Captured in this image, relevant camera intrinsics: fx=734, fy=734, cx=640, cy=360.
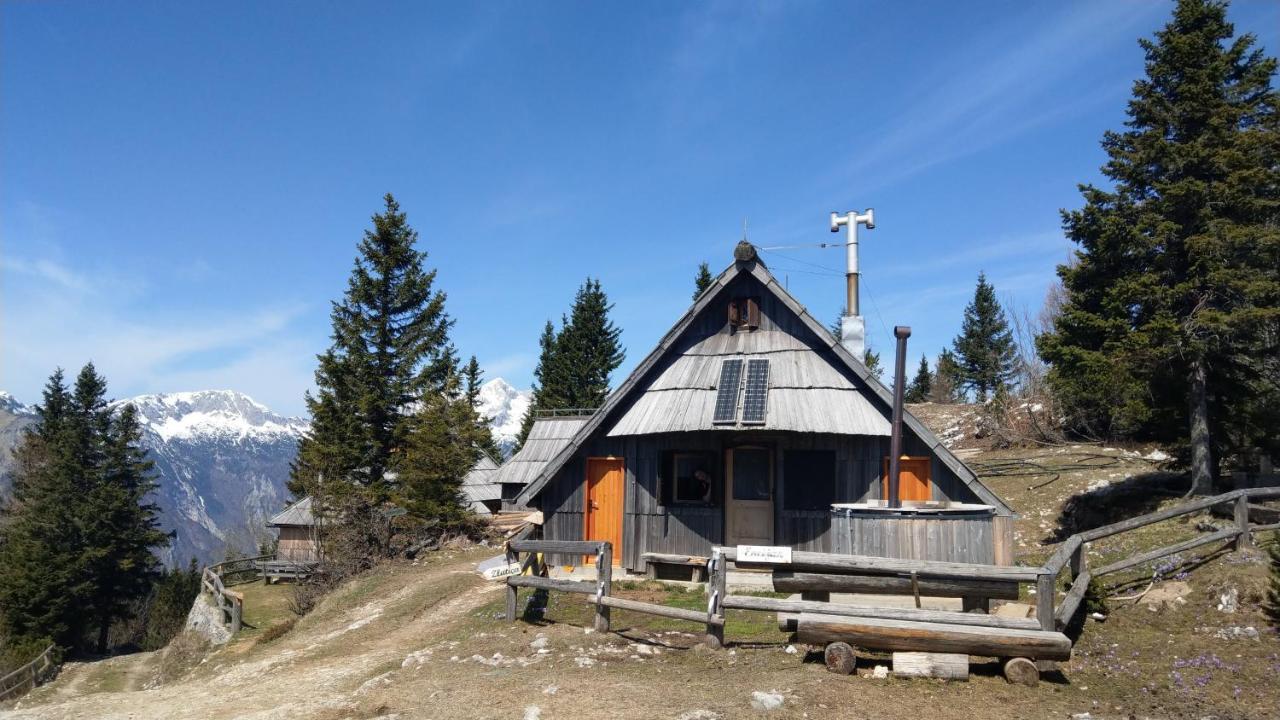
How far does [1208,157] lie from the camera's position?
56.2 feet

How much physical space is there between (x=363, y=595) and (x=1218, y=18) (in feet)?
85.0

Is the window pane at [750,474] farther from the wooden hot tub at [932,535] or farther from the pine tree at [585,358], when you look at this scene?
the pine tree at [585,358]

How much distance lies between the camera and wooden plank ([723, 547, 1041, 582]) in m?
9.78

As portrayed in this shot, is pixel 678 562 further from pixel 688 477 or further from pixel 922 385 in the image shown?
pixel 922 385

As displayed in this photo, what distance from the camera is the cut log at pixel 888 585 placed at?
33.3 feet

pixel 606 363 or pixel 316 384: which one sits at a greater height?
pixel 606 363

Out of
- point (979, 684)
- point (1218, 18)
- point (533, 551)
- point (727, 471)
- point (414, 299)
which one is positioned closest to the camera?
point (979, 684)

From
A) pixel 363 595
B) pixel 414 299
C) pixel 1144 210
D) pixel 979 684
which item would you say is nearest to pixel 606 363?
pixel 414 299

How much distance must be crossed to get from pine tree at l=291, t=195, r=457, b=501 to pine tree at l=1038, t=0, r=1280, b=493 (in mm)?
25075

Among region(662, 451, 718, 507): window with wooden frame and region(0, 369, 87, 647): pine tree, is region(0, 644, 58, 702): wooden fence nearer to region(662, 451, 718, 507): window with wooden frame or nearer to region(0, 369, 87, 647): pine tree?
region(0, 369, 87, 647): pine tree

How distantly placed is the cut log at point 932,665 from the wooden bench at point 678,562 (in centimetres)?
687

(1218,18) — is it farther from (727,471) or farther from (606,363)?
(606,363)

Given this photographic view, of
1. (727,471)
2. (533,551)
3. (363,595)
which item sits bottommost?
(363,595)

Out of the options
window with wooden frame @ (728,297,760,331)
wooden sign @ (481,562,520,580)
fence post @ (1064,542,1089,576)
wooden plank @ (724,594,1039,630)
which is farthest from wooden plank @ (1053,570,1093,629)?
wooden sign @ (481,562,520,580)
